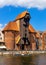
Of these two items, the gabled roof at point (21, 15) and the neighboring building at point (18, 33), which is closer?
the neighboring building at point (18, 33)

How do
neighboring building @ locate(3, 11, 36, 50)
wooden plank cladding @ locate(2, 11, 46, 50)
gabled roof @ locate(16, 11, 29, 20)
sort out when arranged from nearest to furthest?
neighboring building @ locate(3, 11, 36, 50) < wooden plank cladding @ locate(2, 11, 46, 50) < gabled roof @ locate(16, 11, 29, 20)

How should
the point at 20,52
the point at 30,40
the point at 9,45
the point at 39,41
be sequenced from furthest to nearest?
the point at 39,41, the point at 30,40, the point at 9,45, the point at 20,52

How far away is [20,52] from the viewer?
94000 mm

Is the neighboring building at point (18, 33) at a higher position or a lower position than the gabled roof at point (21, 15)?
lower

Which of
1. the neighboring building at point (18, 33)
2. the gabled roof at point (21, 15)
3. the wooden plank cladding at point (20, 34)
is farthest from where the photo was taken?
the gabled roof at point (21, 15)

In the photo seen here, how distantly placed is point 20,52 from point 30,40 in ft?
97.7

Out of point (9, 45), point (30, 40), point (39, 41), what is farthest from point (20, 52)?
point (39, 41)

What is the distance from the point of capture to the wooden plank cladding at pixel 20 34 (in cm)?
11481

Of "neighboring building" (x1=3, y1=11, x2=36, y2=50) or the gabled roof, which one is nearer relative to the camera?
"neighboring building" (x1=3, y1=11, x2=36, y2=50)

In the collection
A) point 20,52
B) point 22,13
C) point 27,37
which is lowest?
point 20,52

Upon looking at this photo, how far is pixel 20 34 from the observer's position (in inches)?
4692

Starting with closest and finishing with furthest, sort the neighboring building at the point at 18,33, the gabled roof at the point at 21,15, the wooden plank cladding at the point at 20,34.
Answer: the neighboring building at the point at 18,33, the wooden plank cladding at the point at 20,34, the gabled roof at the point at 21,15

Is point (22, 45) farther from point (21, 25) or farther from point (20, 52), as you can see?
point (20, 52)

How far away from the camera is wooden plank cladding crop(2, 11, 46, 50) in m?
115
